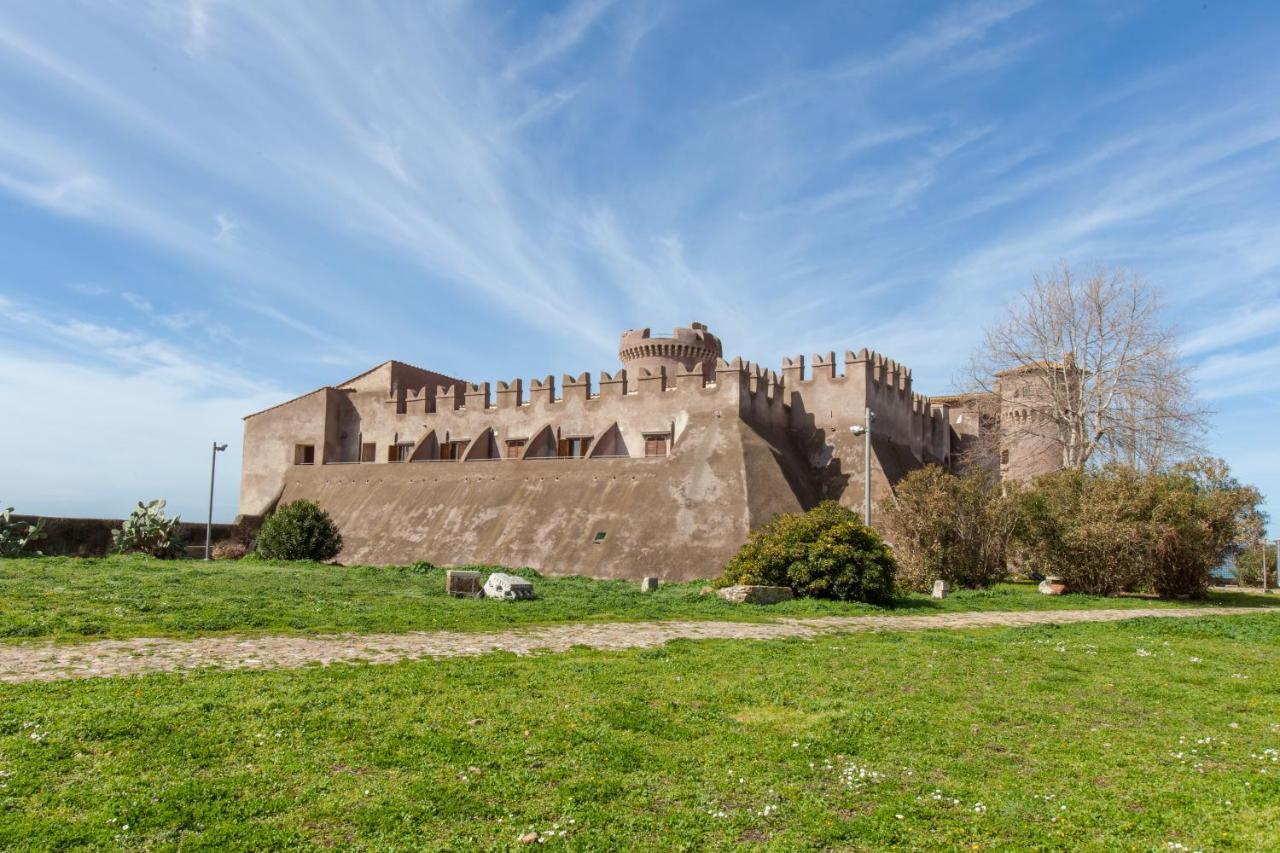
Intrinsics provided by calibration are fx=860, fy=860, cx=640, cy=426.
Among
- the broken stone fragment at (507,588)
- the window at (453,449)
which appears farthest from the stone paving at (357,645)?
the window at (453,449)

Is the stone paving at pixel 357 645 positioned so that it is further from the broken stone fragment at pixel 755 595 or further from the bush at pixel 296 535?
the bush at pixel 296 535

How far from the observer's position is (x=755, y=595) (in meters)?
19.4

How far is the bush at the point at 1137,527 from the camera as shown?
2491 cm

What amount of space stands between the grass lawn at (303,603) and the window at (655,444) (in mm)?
9023

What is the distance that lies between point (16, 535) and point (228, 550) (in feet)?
29.2

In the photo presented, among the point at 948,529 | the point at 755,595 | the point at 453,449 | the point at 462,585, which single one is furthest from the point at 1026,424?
the point at 462,585

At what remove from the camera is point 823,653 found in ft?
40.4

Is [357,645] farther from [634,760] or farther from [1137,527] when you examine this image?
[1137,527]

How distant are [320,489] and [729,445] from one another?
21.3 m

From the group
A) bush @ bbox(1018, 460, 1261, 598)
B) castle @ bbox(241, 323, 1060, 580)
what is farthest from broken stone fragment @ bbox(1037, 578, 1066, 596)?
castle @ bbox(241, 323, 1060, 580)

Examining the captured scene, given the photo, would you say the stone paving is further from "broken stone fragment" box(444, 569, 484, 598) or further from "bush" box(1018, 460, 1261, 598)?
"bush" box(1018, 460, 1261, 598)

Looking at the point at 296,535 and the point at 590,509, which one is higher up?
the point at 590,509

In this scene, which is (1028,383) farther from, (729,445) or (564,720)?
(564,720)

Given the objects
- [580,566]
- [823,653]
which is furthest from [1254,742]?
[580,566]
